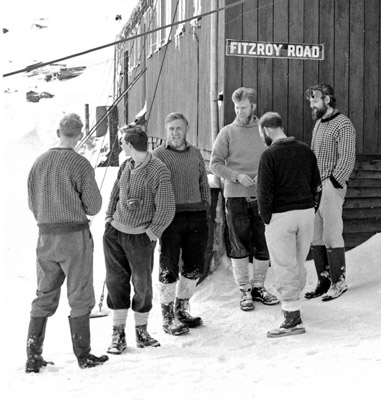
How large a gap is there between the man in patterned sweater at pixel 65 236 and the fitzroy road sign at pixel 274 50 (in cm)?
294

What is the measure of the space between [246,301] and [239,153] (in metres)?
1.39

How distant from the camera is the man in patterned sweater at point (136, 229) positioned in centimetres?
588

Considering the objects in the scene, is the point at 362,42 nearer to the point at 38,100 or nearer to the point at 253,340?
the point at 253,340

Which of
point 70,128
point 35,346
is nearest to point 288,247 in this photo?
point 70,128

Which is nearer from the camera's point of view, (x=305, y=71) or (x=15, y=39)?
(x=305, y=71)

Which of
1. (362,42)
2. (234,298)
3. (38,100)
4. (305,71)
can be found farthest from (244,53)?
(38,100)

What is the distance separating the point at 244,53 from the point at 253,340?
3359 millimetres

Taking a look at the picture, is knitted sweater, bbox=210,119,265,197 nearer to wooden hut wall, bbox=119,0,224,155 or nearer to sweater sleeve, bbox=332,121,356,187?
sweater sleeve, bbox=332,121,356,187

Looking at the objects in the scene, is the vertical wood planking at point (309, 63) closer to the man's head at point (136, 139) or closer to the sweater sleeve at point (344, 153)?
the sweater sleeve at point (344, 153)

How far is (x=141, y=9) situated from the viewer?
59.5 feet

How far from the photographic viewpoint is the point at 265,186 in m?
5.97

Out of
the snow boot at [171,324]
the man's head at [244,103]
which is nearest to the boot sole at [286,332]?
the snow boot at [171,324]

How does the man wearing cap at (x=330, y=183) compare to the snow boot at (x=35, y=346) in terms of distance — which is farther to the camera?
the man wearing cap at (x=330, y=183)

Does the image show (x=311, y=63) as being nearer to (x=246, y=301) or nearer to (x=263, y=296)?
(x=263, y=296)
